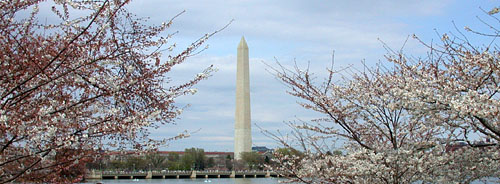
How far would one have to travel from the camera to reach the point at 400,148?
607 cm

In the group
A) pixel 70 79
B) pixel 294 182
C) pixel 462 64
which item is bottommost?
pixel 294 182

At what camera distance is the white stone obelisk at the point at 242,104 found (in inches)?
2282

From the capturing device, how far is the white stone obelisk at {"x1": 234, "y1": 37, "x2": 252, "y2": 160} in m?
58.0

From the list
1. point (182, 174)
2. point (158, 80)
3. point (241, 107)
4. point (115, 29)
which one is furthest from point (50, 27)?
point (182, 174)

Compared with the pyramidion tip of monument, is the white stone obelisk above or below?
below

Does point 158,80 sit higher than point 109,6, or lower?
lower

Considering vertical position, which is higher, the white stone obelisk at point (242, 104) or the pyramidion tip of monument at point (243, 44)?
the pyramidion tip of monument at point (243, 44)

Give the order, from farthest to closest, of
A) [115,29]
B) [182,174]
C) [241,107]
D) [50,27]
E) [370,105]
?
[182,174]
[241,107]
[370,105]
[50,27]
[115,29]

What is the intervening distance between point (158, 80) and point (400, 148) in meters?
3.05

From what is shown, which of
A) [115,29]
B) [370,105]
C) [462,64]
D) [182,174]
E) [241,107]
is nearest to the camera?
[115,29]

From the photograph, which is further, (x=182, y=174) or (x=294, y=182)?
(x=182, y=174)

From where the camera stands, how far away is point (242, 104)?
198 ft

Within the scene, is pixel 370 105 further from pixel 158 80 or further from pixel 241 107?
pixel 241 107

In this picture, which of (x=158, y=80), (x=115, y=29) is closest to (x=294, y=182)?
(x=158, y=80)
